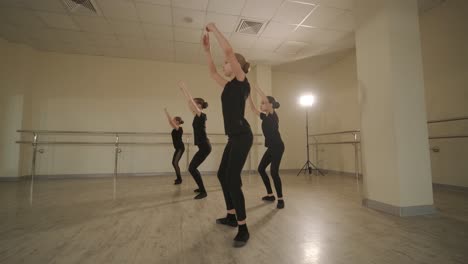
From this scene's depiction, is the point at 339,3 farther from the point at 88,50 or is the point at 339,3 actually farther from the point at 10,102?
the point at 10,102

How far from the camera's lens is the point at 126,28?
4.13 m

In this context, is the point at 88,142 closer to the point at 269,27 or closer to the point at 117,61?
the point at 117,61

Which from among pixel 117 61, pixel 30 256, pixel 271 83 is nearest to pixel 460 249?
pixel 30 256

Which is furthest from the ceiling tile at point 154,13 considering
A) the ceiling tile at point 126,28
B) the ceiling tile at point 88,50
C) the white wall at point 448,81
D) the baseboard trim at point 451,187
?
the baseboard trim at point 451,187

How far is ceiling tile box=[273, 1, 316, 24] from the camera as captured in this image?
136 inches

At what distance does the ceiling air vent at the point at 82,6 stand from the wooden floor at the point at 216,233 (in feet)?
9.55

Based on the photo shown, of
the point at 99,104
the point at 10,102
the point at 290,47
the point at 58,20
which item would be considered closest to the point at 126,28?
the point at 58,20

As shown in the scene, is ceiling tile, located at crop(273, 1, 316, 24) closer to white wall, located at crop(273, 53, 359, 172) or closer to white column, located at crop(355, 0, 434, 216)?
white column, located at crop(355, 0, 434, 216)

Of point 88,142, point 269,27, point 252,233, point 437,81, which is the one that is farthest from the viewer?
point 88,142

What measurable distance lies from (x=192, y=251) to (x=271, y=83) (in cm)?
545

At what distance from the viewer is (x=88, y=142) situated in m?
5.16

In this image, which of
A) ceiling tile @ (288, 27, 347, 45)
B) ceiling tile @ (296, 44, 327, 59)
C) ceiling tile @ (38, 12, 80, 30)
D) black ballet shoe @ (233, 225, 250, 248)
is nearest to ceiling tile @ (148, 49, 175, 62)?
ceiling tile @ (38, 12, 80, 30)

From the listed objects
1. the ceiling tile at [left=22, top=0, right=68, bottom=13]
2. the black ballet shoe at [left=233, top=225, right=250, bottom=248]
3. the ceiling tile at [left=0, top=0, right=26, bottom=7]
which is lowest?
the black ballet shoe at [left=233, top=225, right=250, bottom=248]

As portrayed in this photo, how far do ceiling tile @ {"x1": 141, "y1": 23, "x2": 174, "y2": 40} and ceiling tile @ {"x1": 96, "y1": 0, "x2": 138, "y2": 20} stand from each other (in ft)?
1.04
